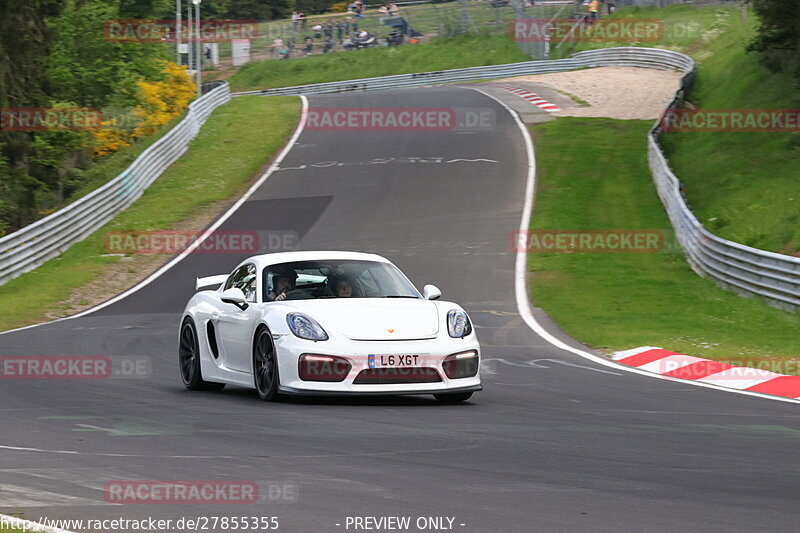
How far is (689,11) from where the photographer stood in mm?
64000

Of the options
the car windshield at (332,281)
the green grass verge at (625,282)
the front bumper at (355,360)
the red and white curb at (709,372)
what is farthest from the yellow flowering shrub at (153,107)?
the front bumper at (355,360)

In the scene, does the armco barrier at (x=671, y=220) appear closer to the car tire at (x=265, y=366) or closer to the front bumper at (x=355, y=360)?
the front bumper at (x=355, y=360)

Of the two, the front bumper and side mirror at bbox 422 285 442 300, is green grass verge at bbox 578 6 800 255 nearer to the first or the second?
side mirror at bbox 422 285 442 300

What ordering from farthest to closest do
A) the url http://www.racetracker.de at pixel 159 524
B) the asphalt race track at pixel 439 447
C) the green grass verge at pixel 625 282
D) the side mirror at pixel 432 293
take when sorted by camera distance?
the green grass verge at pixel 625 282 → the side mirror at pixel 432 293 → the asphalt race track at pixel 439 447 → the url http://www.racetracker.de at pixel 159 524

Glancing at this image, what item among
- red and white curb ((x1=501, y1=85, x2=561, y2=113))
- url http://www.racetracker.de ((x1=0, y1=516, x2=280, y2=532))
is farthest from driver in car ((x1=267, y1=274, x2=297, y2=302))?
red and white curb ((x1=501, y1=85, x2=561, y2=113))

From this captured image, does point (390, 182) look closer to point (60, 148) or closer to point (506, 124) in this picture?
point (506, 124)

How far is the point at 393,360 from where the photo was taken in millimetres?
9781

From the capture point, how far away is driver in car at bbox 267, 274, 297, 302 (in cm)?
1085

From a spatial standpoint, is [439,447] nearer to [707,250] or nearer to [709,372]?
[709,372]

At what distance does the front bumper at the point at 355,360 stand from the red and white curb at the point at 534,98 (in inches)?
1455

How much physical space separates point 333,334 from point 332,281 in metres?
1.16

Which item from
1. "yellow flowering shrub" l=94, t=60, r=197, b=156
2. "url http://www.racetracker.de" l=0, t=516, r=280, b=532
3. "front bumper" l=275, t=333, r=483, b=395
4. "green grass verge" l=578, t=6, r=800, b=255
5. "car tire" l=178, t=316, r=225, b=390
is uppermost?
"url http://www.racetracker.de" l=0, t=516, r=280, b=532

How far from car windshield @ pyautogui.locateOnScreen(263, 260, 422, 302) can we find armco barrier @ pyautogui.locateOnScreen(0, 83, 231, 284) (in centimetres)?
1523

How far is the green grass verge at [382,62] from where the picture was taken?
69.4 m
